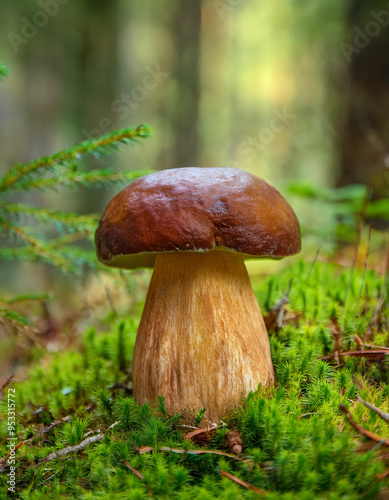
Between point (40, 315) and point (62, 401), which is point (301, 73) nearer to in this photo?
point (40, 315)

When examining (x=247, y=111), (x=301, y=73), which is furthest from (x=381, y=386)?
(x=247, y=111)

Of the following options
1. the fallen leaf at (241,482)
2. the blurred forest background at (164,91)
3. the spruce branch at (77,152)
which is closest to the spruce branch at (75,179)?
the spruce branch at (77,152)

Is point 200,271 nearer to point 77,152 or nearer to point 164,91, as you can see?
point 77,152

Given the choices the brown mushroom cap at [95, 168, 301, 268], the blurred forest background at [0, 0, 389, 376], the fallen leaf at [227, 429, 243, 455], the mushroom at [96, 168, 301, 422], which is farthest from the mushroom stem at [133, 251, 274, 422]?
the blurred forest background at [0, 0, 389, 376]

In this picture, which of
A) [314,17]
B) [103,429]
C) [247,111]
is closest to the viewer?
[103,429]

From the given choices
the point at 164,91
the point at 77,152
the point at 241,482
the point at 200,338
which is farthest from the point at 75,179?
the point at 164,91

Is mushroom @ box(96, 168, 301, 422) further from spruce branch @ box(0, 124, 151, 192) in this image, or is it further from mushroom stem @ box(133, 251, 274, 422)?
spruce branch @ box(0, 124, 151, 192)

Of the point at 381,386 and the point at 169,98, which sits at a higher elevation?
the point at 169,98
